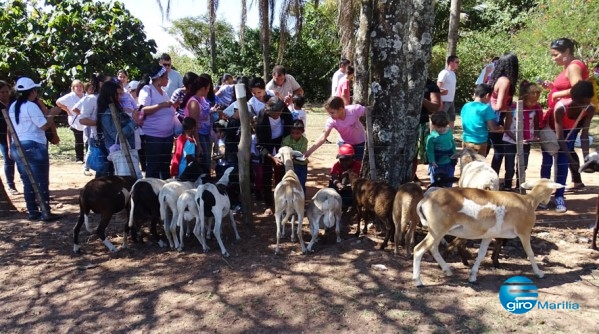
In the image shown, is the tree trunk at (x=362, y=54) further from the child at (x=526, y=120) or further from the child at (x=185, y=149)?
the child at (x=185, y=149)

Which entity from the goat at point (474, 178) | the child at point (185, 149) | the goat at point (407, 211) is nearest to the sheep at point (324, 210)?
the goat at point (407, 211)

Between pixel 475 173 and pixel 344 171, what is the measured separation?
5.61 feet

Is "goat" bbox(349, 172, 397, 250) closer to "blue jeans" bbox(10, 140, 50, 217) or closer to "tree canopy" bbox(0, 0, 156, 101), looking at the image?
"blue jeans" bbox(10, 140, 50, 217)

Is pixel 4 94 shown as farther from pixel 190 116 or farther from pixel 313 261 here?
pixel 313 261

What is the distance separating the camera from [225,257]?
19.2 ft

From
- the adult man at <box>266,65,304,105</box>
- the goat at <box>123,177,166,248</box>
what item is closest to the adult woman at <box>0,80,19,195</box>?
the goat at <box>123,177,166,248</box>

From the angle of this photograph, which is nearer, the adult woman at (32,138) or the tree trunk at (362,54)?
the adult woman at (32,138)

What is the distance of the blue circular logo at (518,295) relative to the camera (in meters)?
4.50

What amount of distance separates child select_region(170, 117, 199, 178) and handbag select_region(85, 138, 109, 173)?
1.09 m

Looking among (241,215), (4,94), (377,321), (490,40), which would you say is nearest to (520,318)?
(377,321)

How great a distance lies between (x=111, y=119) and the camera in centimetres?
693

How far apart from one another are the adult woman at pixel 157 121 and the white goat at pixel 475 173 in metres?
3.98

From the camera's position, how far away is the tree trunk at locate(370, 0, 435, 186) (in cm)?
643

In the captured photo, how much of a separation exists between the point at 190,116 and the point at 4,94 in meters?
3.11
